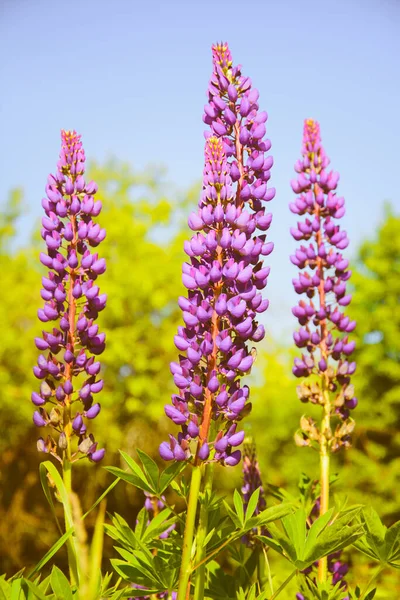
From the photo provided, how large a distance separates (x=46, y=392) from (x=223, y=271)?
0.85 metres

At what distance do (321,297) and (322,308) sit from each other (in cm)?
6

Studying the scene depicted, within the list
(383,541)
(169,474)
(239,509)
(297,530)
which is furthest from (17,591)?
(383,541)

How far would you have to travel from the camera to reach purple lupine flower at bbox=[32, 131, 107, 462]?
2.26m

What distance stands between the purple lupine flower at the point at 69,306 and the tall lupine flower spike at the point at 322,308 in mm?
956

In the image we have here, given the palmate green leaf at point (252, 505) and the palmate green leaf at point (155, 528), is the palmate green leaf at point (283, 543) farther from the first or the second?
the palmate green leaf at point (155, 528)

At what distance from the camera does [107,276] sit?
15305mm

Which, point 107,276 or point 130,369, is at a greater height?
point 107,276

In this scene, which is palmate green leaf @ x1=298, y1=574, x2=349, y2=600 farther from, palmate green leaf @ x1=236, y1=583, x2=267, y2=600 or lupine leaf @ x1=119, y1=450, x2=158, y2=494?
lupine leaf @ x1=119, y1=450, x2=158, y2=494

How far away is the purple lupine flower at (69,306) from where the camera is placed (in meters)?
2.26

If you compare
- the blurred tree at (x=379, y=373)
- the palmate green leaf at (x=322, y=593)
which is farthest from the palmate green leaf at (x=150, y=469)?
the blurred tree at (x=379, y=373)

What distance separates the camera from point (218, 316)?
6.42 ft

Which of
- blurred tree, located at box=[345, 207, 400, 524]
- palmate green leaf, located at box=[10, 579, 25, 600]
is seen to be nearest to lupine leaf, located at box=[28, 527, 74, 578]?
palmate green leaf, located at box=[10, 579, 25, 600]

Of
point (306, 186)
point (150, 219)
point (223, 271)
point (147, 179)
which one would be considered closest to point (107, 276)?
point (150, 219)

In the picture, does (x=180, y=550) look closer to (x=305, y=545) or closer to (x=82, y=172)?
(x=305, y=545)
